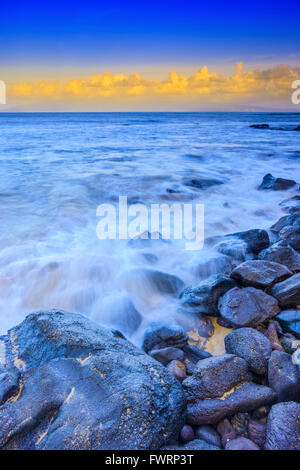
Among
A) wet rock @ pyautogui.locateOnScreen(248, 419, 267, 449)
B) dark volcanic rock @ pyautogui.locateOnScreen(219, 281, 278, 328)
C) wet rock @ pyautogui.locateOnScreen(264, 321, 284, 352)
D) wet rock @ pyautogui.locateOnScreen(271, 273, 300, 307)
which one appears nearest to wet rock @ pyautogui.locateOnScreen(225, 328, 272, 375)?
wet rock @ pyautogui.locateOnScreen(264, 321, 284, 352)

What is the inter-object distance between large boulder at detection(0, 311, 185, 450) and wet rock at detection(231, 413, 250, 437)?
401 millimetres

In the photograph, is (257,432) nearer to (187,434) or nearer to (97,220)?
(187,434)

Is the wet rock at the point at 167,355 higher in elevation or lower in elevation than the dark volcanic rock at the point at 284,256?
lower

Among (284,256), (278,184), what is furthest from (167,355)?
(278,184)

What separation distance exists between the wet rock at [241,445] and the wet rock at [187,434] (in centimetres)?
23

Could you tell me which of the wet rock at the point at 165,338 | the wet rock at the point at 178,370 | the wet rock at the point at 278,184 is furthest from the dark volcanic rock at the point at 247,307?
the wet rock at the point at 278,184

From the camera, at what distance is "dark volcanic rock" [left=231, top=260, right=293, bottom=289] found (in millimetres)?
3274

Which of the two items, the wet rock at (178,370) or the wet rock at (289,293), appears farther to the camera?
the wet rock at (289,293)

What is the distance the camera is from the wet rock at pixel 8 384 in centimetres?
182

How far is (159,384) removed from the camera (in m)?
1.85

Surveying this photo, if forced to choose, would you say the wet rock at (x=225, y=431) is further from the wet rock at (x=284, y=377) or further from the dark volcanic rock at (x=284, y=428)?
the wet rock at (x=284, y=377)

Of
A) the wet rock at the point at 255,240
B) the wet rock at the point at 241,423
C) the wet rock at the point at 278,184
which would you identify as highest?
the wet rock at the point at 278,184

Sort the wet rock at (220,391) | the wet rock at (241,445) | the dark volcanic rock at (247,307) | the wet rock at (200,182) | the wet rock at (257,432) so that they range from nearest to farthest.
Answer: the wet rock at (241,445), the wet rock at (257,432), the wet rock at (220,391), the dark volcanic rock at (247,307), the wet rock at (200,182)

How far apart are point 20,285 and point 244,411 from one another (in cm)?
325
